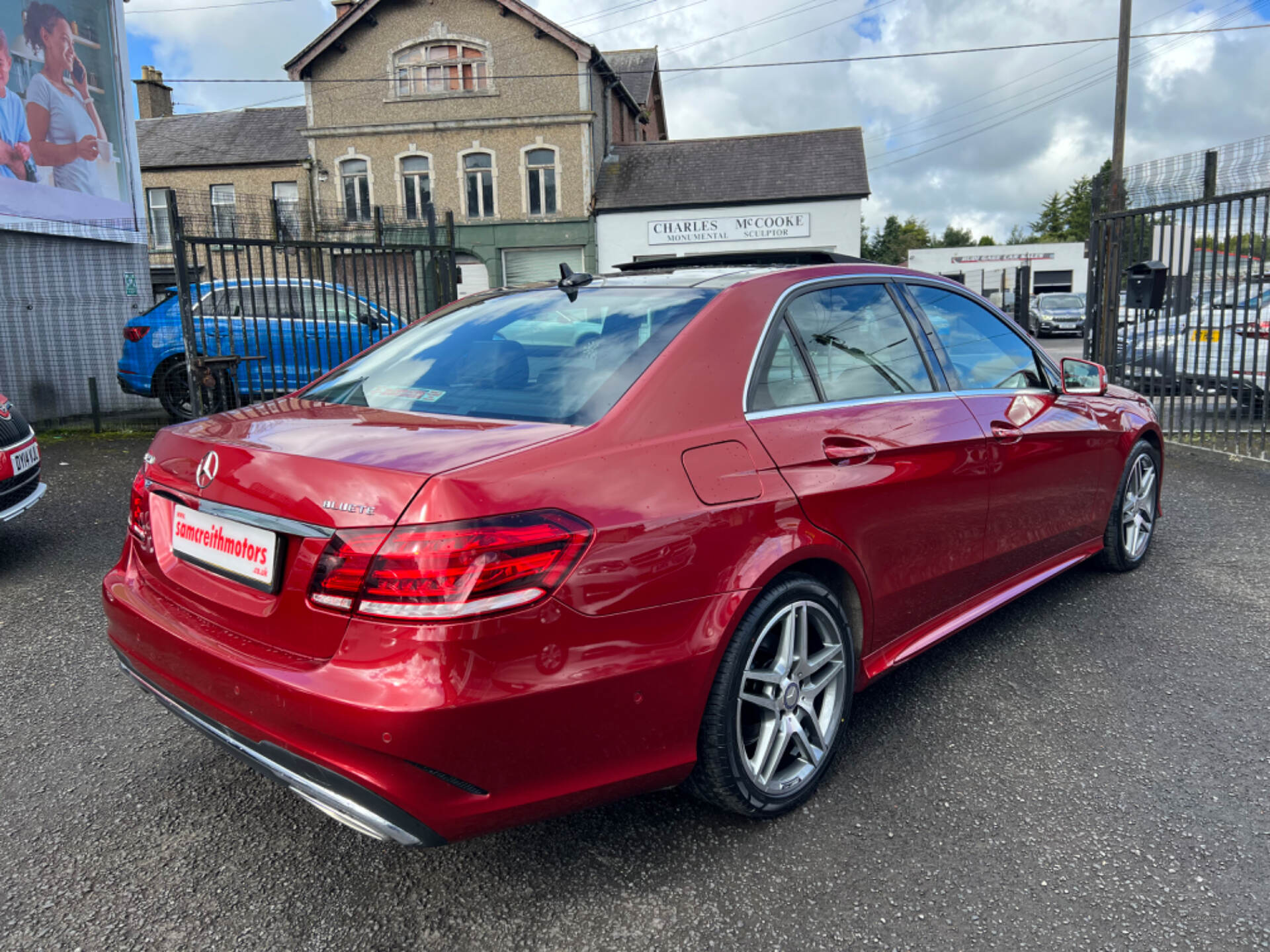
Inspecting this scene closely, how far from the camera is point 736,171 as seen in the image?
30438mm

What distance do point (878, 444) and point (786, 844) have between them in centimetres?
119

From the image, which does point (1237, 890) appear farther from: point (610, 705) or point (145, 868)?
point (145, 868)

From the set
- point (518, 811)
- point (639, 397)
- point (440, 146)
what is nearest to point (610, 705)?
point (518, 811)

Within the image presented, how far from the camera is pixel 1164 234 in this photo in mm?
8773

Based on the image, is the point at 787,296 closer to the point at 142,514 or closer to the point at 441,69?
the point at 142,514

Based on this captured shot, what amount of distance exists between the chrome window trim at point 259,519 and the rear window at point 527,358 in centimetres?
56

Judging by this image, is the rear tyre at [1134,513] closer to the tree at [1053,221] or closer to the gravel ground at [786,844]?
the gravel ground at [786,844]

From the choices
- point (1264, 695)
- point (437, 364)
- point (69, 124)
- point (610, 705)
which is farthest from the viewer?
point (69, 124)

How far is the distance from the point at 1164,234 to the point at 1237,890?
8111 millimetres

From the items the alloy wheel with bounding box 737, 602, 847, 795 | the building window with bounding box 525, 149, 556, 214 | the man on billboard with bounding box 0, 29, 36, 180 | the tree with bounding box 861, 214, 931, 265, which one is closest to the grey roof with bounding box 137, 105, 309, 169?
the building window with bounding box 525, 149, 556, 214

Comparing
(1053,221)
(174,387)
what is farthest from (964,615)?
(1053,221)

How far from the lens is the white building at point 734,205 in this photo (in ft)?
96.1

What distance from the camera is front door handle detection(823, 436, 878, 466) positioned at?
8.72 ft

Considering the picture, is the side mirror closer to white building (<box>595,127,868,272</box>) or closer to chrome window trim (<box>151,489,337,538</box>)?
chrome window trim (<box>151,489,337,538</box>)
